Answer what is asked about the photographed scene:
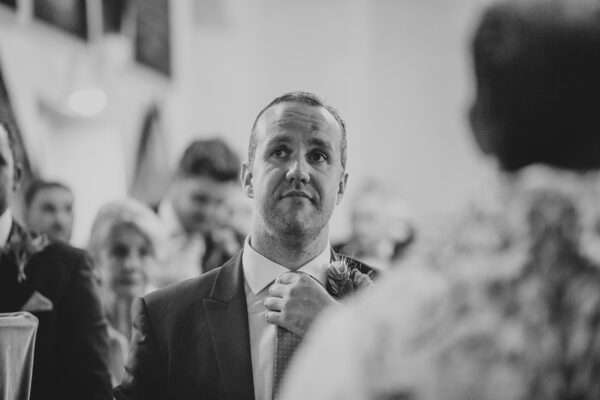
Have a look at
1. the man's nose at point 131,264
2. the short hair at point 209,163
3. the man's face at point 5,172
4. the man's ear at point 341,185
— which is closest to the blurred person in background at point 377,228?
the short hair at point 209,163

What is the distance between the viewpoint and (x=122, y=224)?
4555 millimetres

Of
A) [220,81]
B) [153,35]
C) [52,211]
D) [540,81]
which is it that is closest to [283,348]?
[540,81]

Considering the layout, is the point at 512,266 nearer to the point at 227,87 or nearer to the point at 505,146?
the point at 505,146

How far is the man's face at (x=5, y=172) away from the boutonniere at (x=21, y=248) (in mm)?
97

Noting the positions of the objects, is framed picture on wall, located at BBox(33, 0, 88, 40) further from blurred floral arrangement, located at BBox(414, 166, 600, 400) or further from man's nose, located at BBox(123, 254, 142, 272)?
blurred floral arrangement, located at BBox(414, 166, 600, 400)

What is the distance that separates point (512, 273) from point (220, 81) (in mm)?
10833

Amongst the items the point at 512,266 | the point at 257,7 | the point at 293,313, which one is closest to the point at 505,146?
the point at 512,266

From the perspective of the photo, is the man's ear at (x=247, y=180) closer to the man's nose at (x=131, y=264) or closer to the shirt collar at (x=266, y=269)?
the shirt collar at (x=266, y=269)

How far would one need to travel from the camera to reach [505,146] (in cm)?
145

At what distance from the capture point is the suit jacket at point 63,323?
9.41ft

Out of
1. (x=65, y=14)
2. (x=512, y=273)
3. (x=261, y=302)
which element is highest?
(x=65, y=14)

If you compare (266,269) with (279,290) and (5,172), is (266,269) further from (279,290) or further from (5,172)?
(5,172)

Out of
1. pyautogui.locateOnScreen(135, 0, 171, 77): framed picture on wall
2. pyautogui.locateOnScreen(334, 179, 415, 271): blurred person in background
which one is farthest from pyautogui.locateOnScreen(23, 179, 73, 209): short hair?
pyautogui.locateOnScreen(135, 0, 171, 77): framed picture on wall

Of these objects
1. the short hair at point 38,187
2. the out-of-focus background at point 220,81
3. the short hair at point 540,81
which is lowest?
the short hair at point 38,187
